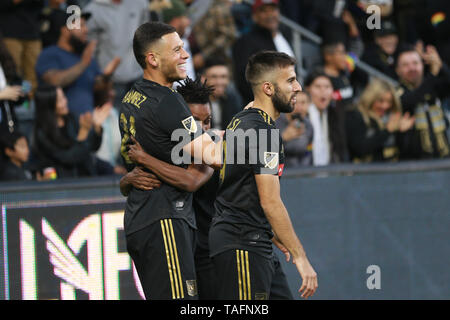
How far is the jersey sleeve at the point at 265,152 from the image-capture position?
5.12m

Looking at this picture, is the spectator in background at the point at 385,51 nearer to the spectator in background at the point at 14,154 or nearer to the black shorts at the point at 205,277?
the spectator in background at the point at 14,154

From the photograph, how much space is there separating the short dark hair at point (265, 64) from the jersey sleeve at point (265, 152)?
1.41 feet

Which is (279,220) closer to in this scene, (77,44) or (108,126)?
(108,126)

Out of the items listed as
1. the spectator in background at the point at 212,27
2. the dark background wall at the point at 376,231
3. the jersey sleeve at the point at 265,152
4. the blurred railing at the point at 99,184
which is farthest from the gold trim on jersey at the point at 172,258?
the spectator in background at the point at 212,27

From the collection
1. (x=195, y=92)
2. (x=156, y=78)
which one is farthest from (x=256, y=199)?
(x=195, y=92)

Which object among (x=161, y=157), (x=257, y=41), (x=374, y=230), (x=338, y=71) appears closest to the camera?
(x=161, y=157)

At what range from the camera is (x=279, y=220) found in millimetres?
5086

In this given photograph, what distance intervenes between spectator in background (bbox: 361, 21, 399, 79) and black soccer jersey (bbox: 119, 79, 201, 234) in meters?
6.72

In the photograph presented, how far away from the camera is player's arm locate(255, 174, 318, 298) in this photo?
200 inches

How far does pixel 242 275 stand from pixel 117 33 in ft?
16.2

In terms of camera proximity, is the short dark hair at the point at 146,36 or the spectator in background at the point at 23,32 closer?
the short dark hair at the point at 146,36

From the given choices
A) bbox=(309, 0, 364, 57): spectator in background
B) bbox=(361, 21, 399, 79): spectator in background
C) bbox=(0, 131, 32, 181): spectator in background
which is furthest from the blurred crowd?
bbox=(361, 21, 399, 79): spectator in background

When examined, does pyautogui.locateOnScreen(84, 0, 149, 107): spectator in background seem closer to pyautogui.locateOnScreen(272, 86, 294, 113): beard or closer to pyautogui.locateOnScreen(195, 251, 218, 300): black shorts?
pyautogui.locateOnScreen(195, 251, 218, 300): black shorts
